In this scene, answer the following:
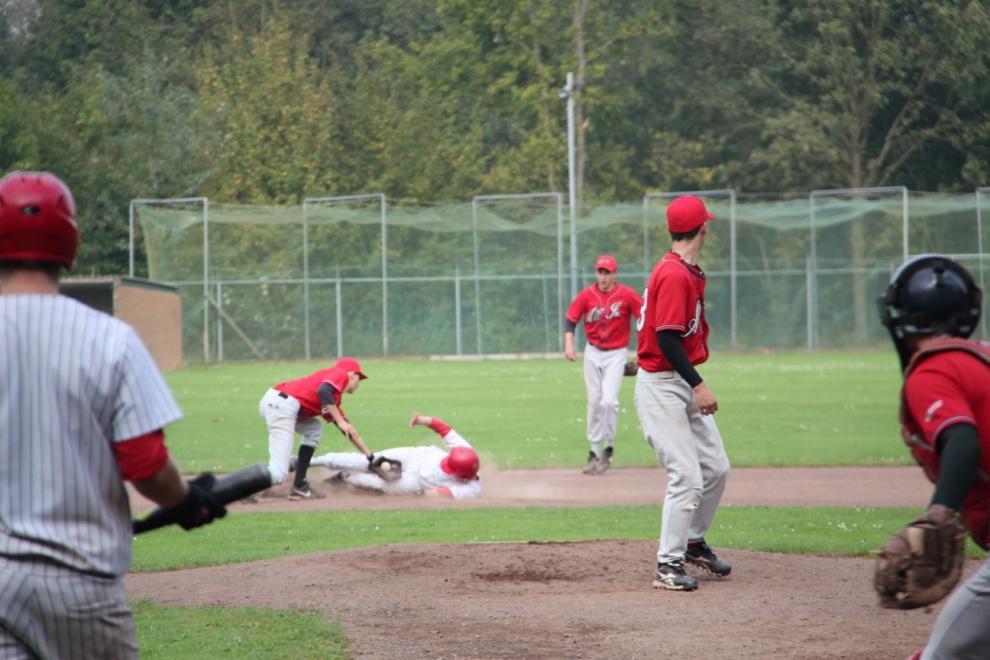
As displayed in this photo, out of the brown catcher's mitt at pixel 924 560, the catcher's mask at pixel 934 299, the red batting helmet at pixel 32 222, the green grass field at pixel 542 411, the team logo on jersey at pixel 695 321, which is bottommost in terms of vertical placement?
the green grass field at pixel 542 411

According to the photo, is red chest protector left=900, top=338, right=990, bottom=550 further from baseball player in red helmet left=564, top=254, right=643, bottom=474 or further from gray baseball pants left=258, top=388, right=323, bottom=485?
baseball player in red helmet left=564, top=254, right=643, bottom=474

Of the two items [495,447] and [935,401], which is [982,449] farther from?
[495,447]

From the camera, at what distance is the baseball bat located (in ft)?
11.9

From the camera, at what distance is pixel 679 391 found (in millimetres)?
7785

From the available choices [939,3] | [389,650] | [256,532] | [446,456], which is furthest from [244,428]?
[939,3]

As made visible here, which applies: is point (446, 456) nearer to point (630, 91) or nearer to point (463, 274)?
point (463, 274)

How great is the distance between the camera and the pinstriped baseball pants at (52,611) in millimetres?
3283

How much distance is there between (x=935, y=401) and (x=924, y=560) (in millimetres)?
440

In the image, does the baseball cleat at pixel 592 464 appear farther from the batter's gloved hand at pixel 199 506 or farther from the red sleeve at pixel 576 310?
the batter's gloved hand at pixel 199 506

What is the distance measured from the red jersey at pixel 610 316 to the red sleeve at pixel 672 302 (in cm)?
680

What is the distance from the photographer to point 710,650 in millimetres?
6406

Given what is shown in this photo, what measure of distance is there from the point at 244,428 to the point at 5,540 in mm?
15945

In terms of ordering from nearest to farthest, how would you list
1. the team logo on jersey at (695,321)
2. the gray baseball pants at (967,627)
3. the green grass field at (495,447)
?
the gray baseball pants at (967,627) < the green grass field at (495,447) < the team logo on jersey at (695,321)

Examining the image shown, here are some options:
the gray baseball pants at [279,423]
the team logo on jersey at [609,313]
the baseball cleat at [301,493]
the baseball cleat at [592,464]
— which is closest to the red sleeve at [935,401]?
the gray baseball pants at [279,423]
